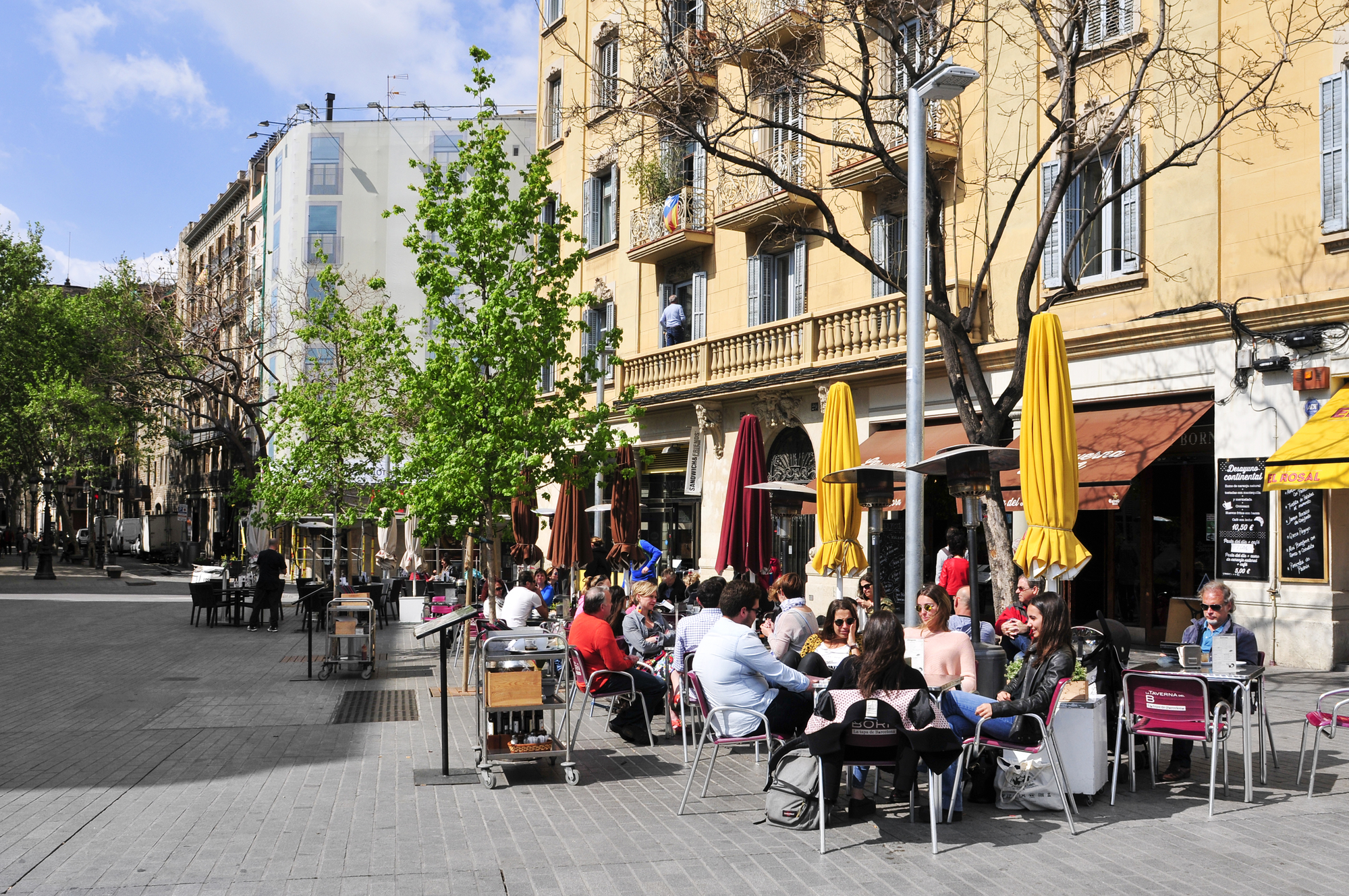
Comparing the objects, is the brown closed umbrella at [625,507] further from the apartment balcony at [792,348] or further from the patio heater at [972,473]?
the patio heater at [972,473]

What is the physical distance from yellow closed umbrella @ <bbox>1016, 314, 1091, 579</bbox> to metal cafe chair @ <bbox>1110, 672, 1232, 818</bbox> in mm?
2252

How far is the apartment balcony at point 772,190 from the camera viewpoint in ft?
71.1

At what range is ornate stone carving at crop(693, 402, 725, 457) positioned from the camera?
2391 centimetres

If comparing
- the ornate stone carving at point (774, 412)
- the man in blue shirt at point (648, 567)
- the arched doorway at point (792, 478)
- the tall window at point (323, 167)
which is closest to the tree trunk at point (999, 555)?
the man in blue shirt at point (648, 567)

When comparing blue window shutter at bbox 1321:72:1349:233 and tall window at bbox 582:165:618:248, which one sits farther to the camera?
tall window at bbox 582:165:618:248

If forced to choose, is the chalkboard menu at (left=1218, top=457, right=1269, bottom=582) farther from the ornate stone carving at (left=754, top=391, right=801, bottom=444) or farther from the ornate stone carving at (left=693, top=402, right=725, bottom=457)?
the ornate stone carving at (left=693, top=402, right=725, bottom=457)

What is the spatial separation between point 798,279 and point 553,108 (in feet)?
39.5

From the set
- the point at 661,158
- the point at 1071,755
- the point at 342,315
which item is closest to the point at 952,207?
the point at 661,158

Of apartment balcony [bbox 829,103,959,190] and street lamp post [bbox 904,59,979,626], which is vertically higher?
apartment balcony [bbox 829,103,959,190]

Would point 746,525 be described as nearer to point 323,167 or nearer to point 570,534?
point 570,534

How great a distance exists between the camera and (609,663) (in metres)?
10.0

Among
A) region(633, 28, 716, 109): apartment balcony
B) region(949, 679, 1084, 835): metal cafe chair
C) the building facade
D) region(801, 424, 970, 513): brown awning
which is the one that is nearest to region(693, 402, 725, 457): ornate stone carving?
the building facade

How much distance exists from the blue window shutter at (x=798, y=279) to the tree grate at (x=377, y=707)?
454 inches

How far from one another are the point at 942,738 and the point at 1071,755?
1.44 m
